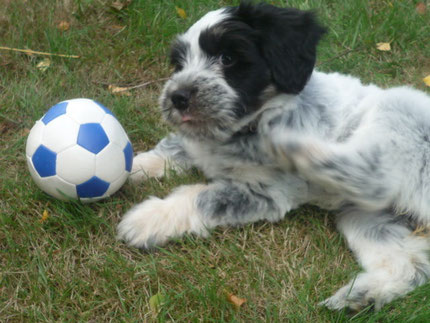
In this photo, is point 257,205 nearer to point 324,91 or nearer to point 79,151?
point 324,91

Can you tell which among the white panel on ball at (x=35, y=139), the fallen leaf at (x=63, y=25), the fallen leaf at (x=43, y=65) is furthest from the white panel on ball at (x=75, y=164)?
the fallen leaf at (x=63, y=25)

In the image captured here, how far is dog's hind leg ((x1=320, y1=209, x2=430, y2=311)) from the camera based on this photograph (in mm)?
2586

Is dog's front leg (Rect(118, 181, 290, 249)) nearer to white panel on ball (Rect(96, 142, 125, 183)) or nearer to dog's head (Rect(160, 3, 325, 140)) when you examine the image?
white panel on ball (Rect(96, 142, 125, 183))

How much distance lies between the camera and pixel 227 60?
299cm

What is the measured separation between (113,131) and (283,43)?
112 centimetres

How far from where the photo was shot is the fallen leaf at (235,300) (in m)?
2.58

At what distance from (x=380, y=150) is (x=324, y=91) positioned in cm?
63

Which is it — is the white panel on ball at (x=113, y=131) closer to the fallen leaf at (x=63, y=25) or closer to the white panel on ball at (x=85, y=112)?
the white panel on ball at (x=85, y=112)

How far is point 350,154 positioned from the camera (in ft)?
8.84

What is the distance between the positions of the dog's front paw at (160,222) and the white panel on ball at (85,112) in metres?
0.59

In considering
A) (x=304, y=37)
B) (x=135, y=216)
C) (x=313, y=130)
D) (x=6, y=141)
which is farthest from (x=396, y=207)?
(x=6, y=141)

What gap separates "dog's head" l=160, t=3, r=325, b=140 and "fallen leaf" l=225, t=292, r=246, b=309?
94cm

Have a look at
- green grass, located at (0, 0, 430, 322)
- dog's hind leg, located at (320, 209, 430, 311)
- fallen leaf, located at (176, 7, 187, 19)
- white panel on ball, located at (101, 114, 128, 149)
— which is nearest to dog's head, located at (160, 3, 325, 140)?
white panel on ball, located at (101, 114, 128, 149)

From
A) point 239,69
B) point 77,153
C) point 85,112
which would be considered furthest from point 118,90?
point 239,69
